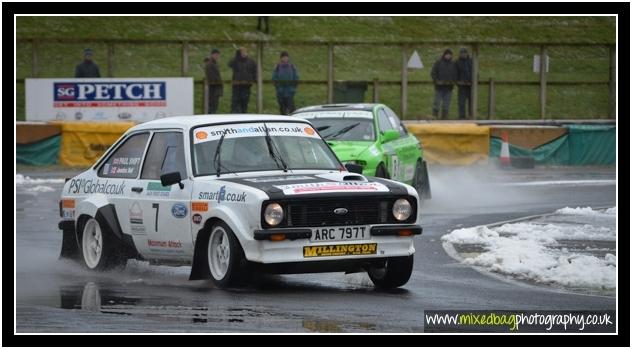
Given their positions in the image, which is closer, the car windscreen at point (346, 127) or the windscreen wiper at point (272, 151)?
the windscreen wiper at point (272, 151)

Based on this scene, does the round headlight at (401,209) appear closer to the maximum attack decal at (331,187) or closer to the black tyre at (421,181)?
the maximum attack decal at (331,187)

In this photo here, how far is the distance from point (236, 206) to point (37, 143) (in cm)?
1751

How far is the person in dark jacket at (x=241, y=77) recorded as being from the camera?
95.2ft

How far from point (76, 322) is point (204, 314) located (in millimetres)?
925

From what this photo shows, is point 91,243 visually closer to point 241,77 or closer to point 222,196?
point 222,196

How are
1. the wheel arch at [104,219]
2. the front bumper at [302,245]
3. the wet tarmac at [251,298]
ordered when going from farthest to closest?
the wheel arch at [104,219] → the front bumper at [302,245] → the wet tarmac at [251,298]

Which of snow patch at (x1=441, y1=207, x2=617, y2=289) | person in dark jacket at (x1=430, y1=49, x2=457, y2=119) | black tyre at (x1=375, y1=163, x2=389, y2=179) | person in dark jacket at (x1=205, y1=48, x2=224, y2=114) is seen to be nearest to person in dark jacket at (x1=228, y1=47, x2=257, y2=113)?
person in dark jacket at (x1=205, y1=48, x2=224, y2=114)

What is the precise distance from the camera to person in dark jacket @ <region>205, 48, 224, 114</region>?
1153 inches

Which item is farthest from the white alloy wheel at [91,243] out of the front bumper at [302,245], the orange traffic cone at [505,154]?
the orange traffic cone at [505,154]

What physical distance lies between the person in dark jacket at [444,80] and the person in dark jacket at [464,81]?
14 centimetres

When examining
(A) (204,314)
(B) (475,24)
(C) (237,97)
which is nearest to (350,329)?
(A) (204,314)

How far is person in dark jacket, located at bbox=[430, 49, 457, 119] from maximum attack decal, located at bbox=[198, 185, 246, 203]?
19.2 m

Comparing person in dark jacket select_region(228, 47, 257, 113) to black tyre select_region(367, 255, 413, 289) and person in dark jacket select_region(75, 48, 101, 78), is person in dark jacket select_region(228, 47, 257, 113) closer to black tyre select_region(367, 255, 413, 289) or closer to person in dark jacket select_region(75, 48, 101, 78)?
person in dark jacket select_region(75, 48, 101, 78)

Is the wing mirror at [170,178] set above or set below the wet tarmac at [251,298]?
above
